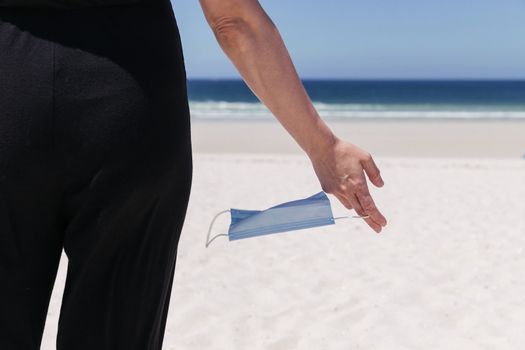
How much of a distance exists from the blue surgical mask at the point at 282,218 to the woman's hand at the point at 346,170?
65mm

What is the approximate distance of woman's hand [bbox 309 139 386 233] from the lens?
1232 mm

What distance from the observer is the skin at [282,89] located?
1.13m

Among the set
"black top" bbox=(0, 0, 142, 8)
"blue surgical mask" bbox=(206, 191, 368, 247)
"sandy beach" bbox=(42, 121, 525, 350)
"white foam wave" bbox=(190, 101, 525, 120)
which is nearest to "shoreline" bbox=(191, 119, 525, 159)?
"white foam wave" bbox=(190, 101, 525, 120)

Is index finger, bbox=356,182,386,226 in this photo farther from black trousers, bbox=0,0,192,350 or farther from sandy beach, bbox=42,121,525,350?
sandy beach, bbox=42,121,525,350

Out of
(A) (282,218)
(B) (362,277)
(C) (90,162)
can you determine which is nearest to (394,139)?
(B) (362,277)

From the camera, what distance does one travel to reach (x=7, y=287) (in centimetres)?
108

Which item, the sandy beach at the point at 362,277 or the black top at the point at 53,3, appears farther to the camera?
the sandy beach at the point at 362,277

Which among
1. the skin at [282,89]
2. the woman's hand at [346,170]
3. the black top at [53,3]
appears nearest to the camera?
the black top at [53,3]

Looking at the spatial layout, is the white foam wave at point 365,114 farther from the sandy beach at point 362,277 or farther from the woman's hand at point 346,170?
the woman's hand at point 346,170

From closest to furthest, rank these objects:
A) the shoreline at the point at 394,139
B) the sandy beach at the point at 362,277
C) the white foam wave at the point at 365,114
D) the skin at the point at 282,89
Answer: the skin at the point at 282,89 < the sandy beach at the point at 362,277 < the shoreline at the point at 394,139 < the white foam wave at the point at 365,114

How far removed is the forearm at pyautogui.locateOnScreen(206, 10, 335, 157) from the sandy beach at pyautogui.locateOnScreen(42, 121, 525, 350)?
2.26 m

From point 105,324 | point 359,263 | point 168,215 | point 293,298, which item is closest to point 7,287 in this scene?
point 105,324

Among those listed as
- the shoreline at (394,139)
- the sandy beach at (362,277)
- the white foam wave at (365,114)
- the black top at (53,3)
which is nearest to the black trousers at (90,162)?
the black top at (53,3)

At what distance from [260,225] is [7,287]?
1.45 ft
